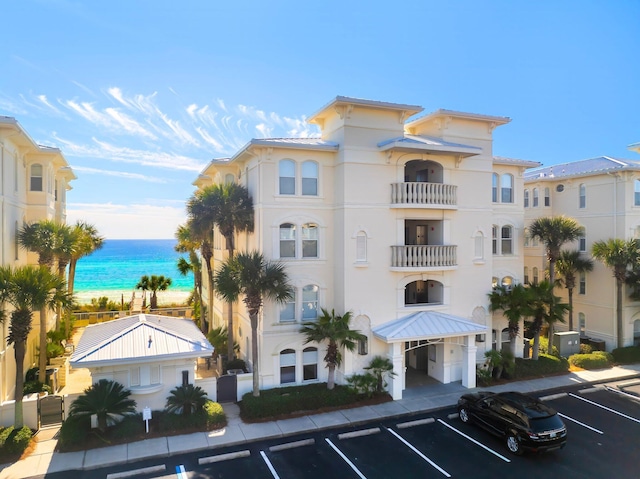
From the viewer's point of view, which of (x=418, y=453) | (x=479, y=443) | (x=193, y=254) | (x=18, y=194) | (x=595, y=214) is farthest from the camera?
(x=193, y=254)

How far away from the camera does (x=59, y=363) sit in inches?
860

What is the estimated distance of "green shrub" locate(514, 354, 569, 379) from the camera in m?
21.6

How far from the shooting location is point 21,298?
45.6 ft

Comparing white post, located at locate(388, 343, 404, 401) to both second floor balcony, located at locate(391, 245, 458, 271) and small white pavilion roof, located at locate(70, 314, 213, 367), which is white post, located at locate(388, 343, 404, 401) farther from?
small white pavilion roof, located at locate(70, 314, 213, 367)

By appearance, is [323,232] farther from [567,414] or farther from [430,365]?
[567,414]

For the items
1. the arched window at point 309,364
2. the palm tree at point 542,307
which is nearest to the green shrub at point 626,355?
the palm tree at point 542,307

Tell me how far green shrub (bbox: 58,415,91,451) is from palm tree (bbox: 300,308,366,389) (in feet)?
28.1

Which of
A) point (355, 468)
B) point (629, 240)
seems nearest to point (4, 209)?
point (355, 468)

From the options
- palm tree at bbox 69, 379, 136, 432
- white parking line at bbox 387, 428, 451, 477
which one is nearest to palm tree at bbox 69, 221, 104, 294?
palm tree at bbox 69, 379, 136, 432

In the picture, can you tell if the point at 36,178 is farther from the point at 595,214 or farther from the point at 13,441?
the point at 595,214

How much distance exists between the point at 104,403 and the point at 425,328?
1301 centimetres

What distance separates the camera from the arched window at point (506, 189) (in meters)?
23.8

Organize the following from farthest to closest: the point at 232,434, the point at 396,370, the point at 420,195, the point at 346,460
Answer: the point at 420,195, the point at 396,370, the point at 232,434, the point at 346,460

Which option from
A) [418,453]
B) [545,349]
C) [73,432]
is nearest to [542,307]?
[545,349]
